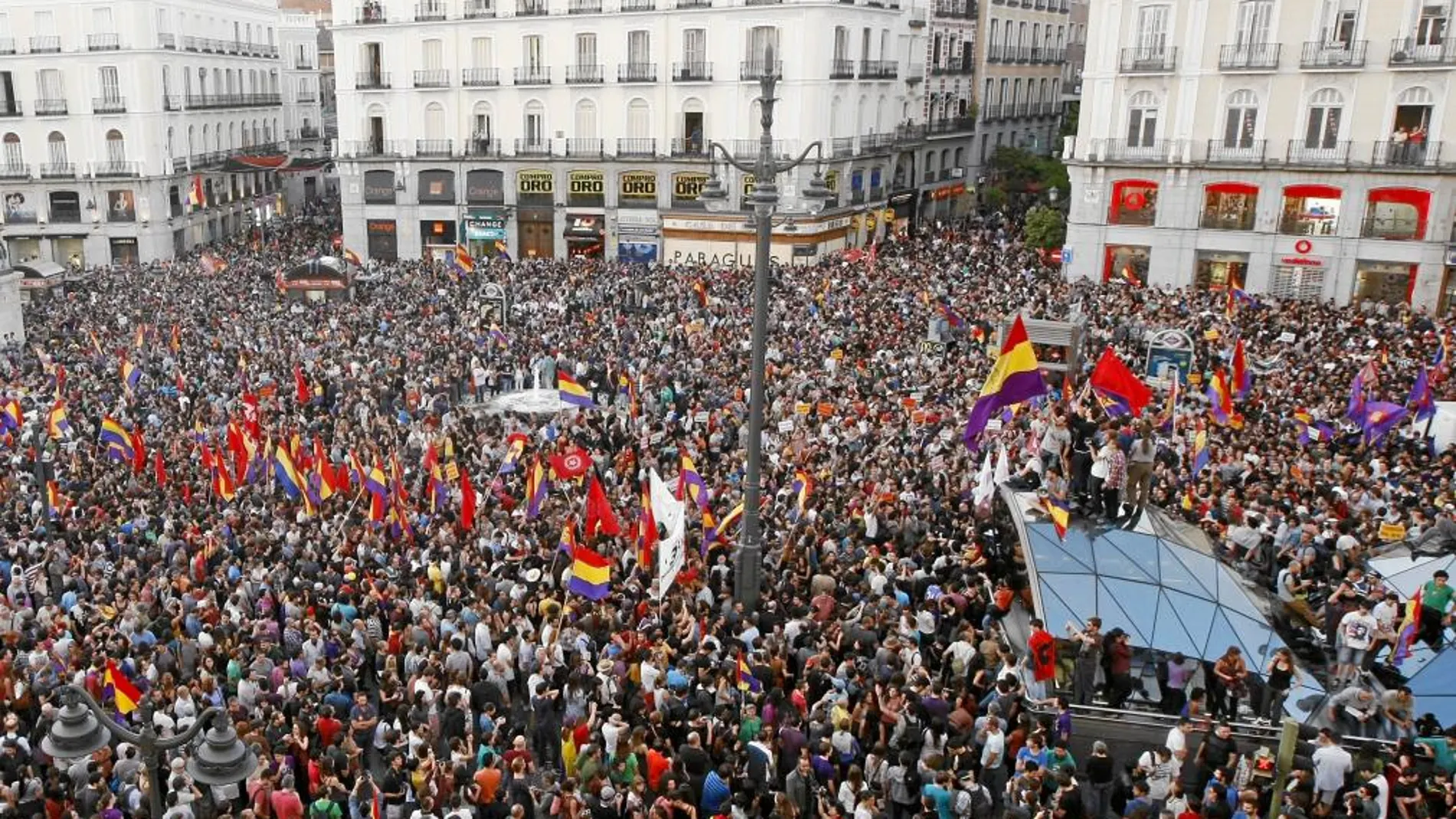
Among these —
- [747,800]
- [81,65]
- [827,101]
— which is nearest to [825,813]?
[747,800]

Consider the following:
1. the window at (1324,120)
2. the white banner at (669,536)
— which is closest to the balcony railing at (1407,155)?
the window at (1324,120)

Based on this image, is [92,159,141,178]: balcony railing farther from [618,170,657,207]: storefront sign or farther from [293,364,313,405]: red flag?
[293,364,313,405]: red flag

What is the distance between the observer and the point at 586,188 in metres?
48.6

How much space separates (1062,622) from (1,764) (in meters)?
11.1

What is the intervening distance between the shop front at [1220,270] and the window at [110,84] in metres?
45.5

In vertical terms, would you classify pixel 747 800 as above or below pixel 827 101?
below

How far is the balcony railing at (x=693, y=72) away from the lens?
4571 centimetres

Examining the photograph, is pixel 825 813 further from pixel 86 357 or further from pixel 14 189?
pixel 14 189

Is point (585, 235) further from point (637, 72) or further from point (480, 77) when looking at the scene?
point (480, 77)

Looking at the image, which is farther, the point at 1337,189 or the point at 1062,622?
the point at 1337,189

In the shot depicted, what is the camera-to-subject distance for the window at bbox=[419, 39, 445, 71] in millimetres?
49056

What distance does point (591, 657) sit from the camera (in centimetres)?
1352

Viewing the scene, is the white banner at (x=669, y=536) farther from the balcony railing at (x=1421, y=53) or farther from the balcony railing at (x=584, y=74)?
the balcony railing at (x=584, y=74)

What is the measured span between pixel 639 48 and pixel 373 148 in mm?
12883
